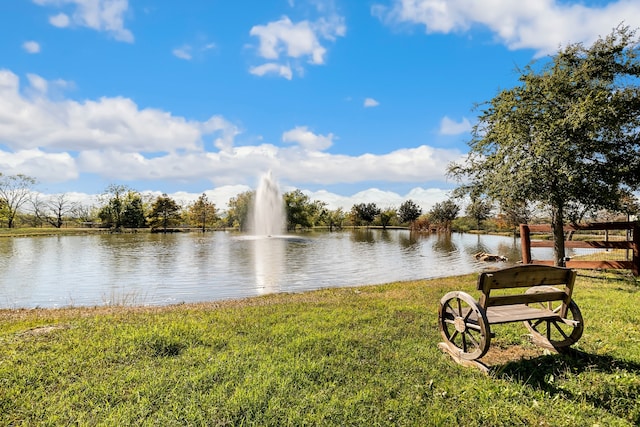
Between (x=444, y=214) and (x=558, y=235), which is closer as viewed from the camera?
(x=558, y=235)

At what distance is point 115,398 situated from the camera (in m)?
3.61

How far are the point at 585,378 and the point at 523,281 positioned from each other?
126cm

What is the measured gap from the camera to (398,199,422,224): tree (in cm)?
10325

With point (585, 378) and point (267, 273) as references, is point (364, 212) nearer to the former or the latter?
point (267, 273)

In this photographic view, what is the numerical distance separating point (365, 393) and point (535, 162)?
401 inches

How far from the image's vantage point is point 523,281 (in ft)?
14.7

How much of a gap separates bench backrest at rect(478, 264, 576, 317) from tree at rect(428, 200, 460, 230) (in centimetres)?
8435

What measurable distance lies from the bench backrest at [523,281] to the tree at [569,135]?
715 cm

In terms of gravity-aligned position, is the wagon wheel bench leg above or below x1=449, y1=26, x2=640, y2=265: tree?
below

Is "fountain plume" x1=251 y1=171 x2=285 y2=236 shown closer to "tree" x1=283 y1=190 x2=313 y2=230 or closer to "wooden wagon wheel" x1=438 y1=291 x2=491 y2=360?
"tree" x1=283 y1=190 x2=313 y2=230

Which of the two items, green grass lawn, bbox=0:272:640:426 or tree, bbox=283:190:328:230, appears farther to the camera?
tree, bbox=283:190:328:230

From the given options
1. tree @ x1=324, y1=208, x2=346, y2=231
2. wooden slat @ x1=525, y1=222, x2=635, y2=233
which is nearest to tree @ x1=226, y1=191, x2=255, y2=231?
tree @ x1=324, y1=208, x2=346, y2=231

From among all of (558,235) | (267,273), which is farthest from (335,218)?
(558,235)

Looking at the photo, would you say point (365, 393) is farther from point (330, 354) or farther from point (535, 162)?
point (535, 162)
